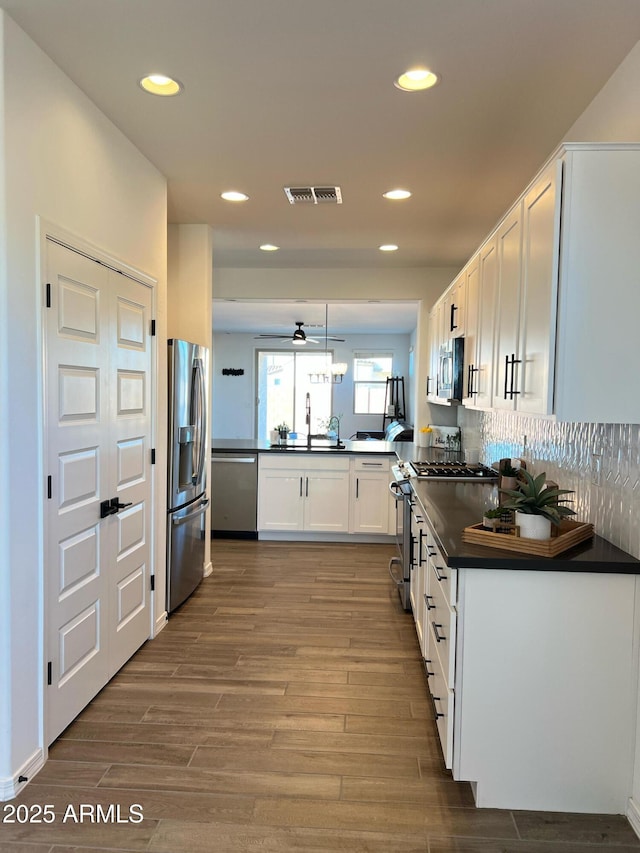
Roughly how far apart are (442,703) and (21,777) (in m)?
1.57

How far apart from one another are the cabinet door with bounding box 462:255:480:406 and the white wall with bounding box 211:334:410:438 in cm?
842

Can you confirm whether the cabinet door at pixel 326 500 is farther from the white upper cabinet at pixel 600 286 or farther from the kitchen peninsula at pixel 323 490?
the white upper cabinet at pixel 600 286

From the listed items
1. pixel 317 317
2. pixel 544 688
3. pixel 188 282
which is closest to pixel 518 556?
pixel 544 688

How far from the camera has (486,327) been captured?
125 inches

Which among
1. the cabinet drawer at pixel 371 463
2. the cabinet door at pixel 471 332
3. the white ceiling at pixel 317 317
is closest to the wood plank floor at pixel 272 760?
the cabinet door at pixel 471 332

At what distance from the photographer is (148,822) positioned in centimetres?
202

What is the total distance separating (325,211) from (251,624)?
2.79 meters

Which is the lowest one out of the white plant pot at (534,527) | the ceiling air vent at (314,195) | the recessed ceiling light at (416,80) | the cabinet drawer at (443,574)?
the cabinet drawer at (443,574)

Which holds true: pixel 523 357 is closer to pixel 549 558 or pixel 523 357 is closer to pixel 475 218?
pixel 549 558

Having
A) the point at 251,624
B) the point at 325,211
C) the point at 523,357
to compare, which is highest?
the point at 325,211

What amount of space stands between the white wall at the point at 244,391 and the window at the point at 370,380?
0.10 meters

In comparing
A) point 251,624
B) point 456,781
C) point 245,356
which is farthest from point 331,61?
point 245,356

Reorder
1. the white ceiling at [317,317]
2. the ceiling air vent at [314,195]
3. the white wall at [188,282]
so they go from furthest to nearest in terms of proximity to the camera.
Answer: the white ceiling at [317,317], the white wall at [188,282], the ceiling air vent at [314,195]

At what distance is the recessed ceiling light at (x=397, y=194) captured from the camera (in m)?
3.67
